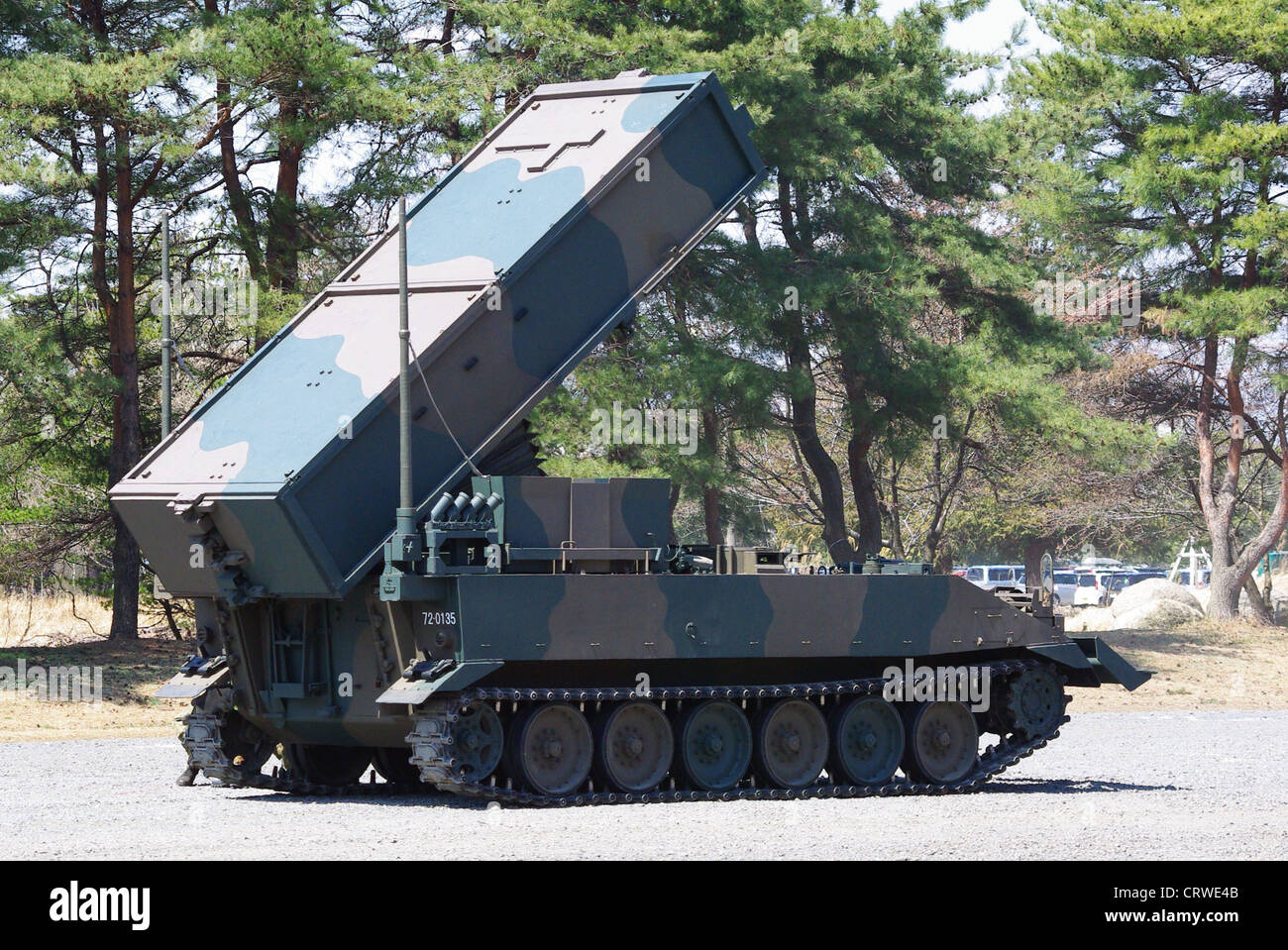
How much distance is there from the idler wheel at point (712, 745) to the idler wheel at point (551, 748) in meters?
0.85

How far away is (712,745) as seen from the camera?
13367 mm

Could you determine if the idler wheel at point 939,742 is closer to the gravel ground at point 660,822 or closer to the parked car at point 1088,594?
the gravel ground at point 660,822

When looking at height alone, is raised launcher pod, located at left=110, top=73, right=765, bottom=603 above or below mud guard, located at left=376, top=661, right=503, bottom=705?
above

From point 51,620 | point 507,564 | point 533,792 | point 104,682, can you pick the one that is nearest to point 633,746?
point 533,792

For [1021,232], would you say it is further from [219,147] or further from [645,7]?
[219,147]

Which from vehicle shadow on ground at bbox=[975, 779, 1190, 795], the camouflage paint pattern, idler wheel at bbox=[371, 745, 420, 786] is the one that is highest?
the camouflage paint pattern

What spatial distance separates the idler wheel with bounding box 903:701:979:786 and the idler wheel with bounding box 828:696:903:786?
15 cm

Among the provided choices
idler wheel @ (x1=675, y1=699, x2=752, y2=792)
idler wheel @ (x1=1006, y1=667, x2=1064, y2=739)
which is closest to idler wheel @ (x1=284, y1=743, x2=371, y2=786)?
idler wheel @ (x1=675, y1=699, x2=752, y2=792)

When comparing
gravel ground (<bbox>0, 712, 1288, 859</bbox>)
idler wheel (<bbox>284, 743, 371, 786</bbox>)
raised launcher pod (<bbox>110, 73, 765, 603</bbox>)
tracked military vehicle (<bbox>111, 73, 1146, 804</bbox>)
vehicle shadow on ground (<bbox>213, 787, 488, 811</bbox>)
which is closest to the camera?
gravel ground (<bbox>0, 712, 1288, 859</bbox>)

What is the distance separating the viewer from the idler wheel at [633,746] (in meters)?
12.7

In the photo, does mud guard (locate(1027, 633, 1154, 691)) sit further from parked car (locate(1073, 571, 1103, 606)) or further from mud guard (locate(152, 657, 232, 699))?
parked car (locate(1073, 571, 1103, 606))

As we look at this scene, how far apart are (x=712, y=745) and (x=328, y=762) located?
307 centimetres

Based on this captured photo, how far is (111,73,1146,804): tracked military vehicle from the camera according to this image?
1179cm

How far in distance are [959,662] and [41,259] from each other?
48.7ft
